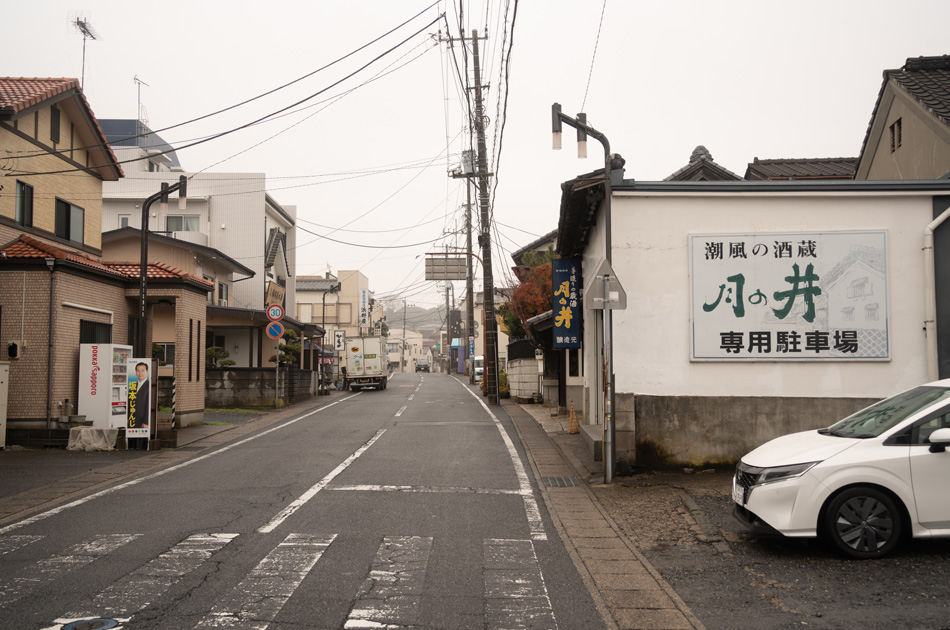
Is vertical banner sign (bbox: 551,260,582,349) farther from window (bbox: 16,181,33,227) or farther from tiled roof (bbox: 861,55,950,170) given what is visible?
window (bbox: 16,181,33,227)

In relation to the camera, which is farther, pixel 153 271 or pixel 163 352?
pixel 163 352

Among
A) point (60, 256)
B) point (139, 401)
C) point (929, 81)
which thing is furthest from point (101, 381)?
point (929, 81)

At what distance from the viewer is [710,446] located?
1111 centimetres

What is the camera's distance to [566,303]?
16656 millimetres

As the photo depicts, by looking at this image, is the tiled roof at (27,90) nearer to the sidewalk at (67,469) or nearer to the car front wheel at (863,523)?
the sidewalk at (67,469)

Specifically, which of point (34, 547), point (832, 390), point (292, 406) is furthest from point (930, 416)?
point (292, 406)

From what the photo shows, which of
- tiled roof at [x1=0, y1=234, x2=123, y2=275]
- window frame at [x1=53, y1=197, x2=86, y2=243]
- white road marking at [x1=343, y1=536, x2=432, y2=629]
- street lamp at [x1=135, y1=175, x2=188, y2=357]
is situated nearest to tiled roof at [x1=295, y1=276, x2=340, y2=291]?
window frame at [x1=53, y1=197, x2=86, y2=243]

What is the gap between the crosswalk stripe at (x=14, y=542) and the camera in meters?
6.91

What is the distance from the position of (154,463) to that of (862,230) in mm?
12560

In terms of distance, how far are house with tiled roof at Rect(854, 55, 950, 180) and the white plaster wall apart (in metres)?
6.80

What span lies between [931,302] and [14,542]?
40.0ft

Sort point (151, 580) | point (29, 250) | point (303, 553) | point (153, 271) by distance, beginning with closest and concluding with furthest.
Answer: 1. point (151, 580)
2. point (303, 553)
3. point (29, 250)
4. point (153, 271)

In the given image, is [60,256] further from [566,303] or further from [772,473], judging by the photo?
[772,473]

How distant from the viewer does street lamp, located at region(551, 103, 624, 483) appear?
10.7m
